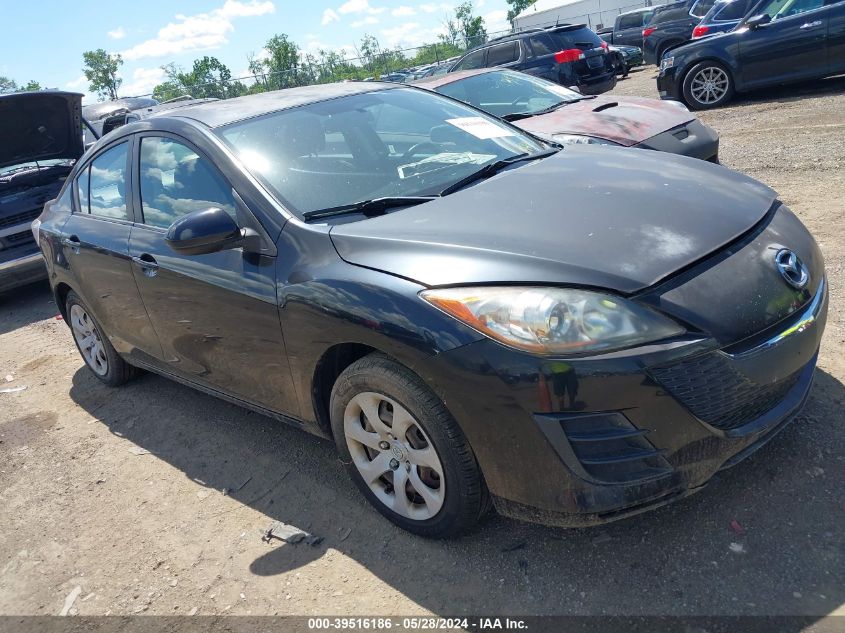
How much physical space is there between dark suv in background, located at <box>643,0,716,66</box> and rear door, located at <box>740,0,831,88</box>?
8.04m

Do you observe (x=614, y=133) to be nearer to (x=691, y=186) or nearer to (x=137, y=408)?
(x=691, y=186)

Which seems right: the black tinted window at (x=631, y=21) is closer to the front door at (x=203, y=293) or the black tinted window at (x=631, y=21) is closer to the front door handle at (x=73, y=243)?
the front door handle at (x=73, y=243)

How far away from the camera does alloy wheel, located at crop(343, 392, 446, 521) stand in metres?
2.65

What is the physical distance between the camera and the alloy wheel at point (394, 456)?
265 centimetres

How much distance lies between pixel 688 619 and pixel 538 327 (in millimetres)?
1014

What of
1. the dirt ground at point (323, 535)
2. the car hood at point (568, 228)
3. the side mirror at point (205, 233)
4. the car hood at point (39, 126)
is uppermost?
the car hood at point (39, 126)

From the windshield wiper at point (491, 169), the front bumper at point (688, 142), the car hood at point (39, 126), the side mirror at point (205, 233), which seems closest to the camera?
the side mirror at point (205, 233)

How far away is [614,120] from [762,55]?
19.4 feet

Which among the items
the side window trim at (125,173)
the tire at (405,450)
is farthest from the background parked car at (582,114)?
the tire at (405,450)

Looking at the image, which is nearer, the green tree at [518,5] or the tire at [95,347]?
the tire at [95,347]

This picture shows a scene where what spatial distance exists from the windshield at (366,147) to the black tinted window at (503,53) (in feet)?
35.4

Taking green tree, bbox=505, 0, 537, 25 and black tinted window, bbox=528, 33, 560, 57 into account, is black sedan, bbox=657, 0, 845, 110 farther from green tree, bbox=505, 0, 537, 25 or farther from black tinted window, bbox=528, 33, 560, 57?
green tree, bbox=505, 0, 537, 25

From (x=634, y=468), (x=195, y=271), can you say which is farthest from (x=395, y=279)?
(x=195, y=271)

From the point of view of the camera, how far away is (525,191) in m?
3.00
